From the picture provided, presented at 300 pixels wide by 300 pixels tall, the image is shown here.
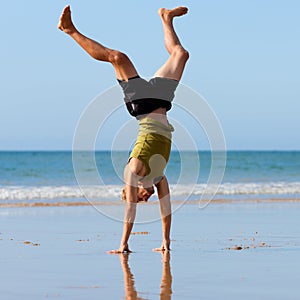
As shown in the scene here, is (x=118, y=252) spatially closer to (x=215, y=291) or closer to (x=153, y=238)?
(x=153, y=238)

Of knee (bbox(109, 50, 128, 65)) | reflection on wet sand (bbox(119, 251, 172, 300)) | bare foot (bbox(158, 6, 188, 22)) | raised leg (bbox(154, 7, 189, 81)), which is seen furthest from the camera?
bare foot (bbox(158, 6, 188, 22))

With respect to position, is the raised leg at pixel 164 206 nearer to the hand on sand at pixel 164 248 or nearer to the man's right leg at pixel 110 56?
the hand on sand at pixel 164 248

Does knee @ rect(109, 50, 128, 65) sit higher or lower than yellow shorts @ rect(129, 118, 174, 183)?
higher

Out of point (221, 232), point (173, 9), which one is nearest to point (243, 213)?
point (221, 232)

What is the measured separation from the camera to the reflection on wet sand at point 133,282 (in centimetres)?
554

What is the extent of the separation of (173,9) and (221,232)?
10.3 ft

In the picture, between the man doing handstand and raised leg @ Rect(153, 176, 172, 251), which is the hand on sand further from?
raised leg @ Rect(153, 176, 172, 251)

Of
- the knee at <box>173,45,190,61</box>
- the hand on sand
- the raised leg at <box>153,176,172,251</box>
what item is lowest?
the hand on sand

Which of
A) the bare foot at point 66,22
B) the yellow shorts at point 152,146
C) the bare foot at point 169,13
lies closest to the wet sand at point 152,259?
the yellow shorts at point 152,146

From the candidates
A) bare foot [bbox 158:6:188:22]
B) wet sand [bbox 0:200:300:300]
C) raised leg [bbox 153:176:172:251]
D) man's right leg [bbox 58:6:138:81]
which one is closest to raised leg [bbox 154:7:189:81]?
bare foot [bbox 158:6:188:22]

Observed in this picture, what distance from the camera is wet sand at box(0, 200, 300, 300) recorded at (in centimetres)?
575

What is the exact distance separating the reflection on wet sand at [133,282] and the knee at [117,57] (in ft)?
6.59

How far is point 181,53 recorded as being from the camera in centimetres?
812

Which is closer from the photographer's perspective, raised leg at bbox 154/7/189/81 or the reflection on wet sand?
the reflection on wet sand
